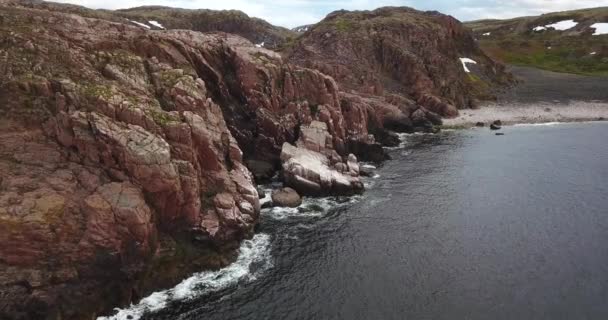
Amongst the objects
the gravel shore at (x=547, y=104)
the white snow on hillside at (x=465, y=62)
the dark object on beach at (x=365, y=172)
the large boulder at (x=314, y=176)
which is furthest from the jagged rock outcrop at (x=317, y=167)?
the white snow on hillside at (x=465, y=62)

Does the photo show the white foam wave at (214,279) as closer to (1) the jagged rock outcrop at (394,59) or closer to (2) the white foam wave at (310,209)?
(2) the white foam wave at (310,209)

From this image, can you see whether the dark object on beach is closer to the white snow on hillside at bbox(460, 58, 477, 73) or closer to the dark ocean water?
the dark ocean water

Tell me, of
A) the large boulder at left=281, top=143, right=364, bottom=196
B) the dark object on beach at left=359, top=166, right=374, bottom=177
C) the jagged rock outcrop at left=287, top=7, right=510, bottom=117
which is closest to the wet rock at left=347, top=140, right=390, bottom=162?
the dark object on beach at left=359, top=166, right=374, bottom=177

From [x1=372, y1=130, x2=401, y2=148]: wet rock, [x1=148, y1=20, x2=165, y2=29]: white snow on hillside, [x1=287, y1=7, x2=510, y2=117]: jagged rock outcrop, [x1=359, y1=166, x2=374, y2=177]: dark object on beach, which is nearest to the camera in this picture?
[x1=359, y1=166, x2=374, y2=177]: dark object on beach

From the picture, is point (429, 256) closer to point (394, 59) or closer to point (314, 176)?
point (314, 176)

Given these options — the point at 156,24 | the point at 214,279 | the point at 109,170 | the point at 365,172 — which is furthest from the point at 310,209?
the point at 156,24
